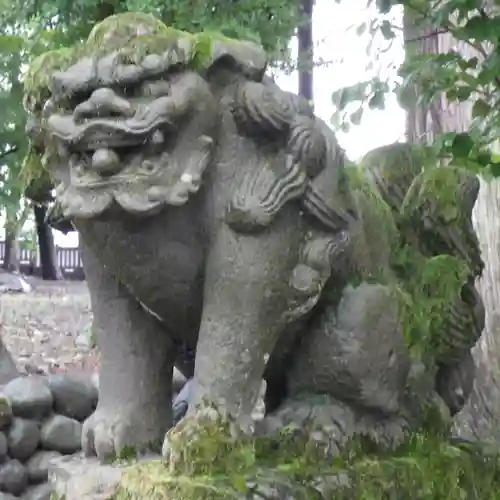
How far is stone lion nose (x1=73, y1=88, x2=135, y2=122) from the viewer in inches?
50.8

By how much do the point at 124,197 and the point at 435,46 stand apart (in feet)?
8.18

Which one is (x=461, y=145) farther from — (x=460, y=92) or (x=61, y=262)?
(x=61, y=262)

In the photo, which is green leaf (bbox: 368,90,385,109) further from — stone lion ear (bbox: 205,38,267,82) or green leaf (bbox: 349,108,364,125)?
stone lion ear (bbox: 205,38,267,82)

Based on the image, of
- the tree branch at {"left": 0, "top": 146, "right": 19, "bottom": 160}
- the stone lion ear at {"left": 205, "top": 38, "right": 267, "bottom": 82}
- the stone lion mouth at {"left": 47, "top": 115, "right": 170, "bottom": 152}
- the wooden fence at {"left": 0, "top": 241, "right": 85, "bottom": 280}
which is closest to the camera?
the stone lion mouth at {"left": 47, "top": 115, "right": 170, "bottom": 152}

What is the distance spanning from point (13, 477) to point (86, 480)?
1632 millimetres

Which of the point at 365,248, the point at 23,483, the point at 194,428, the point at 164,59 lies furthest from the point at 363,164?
the point at 23,483

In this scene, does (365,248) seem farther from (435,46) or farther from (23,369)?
(23,369)

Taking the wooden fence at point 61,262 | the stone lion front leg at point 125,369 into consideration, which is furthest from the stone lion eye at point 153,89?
the wooden fence at point 61,262

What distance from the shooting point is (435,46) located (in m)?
3.49

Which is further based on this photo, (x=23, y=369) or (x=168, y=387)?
(x=23, y=369)

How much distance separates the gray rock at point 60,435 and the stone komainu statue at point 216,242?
1.46m

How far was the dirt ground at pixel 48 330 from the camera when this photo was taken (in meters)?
5.11

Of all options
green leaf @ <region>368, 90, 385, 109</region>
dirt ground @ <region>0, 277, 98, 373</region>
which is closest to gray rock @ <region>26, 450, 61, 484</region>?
dirt ground @ <region>0, 277, 98, 373</region>

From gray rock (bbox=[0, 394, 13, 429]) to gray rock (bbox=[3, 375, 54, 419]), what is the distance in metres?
0.02
